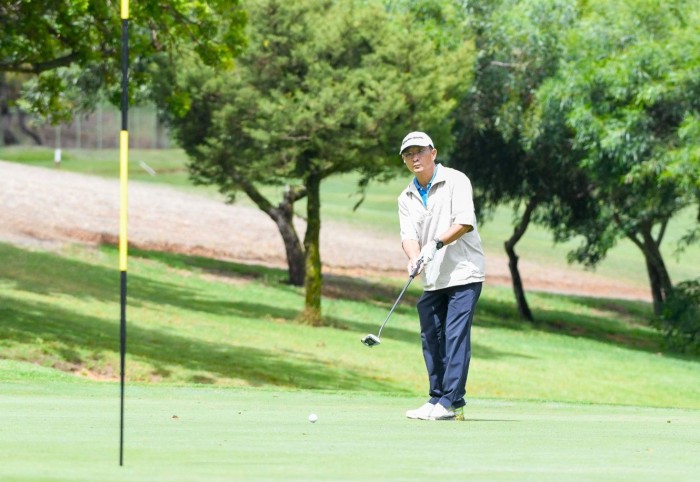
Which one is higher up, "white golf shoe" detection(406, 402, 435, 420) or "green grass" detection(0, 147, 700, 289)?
"white golf shoe" detection(406, 402, 435, 420)

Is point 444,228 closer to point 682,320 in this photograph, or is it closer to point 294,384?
point 294,384

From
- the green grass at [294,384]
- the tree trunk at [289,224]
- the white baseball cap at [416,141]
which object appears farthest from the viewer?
the tree trunk at [289,224]

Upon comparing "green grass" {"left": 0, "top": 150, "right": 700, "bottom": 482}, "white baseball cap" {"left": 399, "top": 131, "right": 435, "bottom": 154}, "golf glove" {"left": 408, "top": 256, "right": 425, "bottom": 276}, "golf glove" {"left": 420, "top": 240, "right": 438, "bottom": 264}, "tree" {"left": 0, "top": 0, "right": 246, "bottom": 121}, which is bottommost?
"green grass" {"left": 0, "top": 150, "right": 700, "bottom": 482}

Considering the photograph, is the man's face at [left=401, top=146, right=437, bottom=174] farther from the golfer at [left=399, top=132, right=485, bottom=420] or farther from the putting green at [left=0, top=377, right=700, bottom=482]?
the putting green at [left=0, top=377, right=700, bottom=482]

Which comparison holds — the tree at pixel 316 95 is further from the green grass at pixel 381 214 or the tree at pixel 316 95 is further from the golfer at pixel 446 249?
the green grass at pixel 381 214

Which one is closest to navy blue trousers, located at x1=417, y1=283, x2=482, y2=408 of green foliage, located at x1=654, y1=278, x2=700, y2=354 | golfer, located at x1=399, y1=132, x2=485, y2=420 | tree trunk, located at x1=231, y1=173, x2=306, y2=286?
golfer, located at x1=399, y1=132, x2=485, y2=420

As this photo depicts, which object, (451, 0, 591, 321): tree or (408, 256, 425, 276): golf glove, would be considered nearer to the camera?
(408, 256, 425, 276): golf glove

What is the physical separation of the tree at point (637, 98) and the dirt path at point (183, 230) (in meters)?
15.5

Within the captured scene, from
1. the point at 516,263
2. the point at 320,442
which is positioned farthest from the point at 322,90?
the point at 320,442

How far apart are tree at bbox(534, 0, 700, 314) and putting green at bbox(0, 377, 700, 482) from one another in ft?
63.6

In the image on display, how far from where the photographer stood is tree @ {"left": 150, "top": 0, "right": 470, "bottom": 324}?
30.6 meters

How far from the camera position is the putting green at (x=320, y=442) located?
6.80 meters

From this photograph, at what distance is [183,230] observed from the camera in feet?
167

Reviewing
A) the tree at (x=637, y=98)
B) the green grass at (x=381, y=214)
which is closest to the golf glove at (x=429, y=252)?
the tree at (x=637, y=98)
